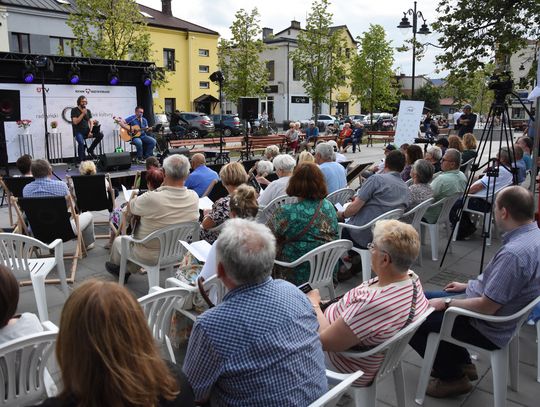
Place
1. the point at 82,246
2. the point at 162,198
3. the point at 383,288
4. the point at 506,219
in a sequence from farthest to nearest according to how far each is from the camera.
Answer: the point at 82,246 → the point at 162,198 → the point at 506,219 → the point at 383,288

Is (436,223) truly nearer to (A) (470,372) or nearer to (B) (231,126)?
(A) (470,372)

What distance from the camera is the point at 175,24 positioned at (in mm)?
33375

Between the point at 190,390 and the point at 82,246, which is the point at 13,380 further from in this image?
the point at 82,246

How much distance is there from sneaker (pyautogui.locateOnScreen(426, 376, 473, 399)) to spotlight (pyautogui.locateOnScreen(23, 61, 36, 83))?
12467mm

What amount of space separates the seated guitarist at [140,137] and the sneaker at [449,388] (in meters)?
11.7

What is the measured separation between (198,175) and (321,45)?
21409 mm

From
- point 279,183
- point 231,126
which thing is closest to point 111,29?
point 231,126

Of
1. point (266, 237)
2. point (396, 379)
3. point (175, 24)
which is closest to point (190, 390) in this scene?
point (266, 237)

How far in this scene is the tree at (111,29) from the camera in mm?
17781

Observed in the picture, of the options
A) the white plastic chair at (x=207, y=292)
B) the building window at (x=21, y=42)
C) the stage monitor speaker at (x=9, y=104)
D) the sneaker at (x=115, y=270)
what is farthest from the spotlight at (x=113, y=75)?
the building window at (x=21, y=42)

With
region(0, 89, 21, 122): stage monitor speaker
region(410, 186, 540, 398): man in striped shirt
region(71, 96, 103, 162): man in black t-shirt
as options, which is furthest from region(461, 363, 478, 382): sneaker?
region(71, 96, 103, 162): man in black t-shirt

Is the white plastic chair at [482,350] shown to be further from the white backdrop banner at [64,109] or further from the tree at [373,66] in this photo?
the tree at [373,66]

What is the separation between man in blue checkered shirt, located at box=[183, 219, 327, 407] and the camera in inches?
63.4

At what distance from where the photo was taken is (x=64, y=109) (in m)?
13.6
